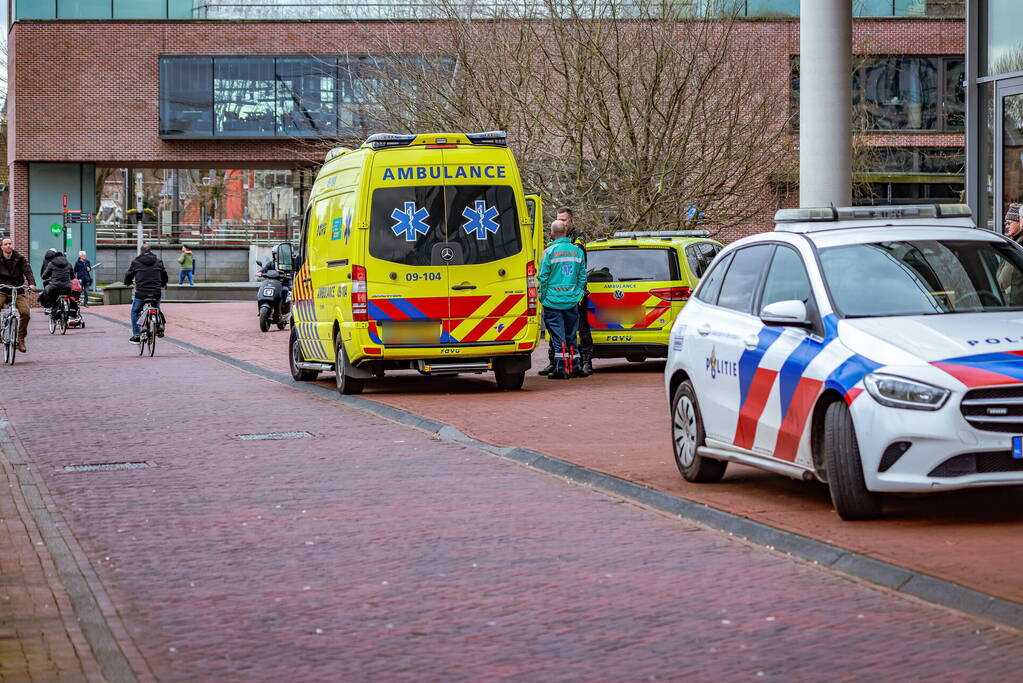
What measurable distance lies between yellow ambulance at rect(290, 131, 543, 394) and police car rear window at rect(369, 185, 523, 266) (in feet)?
0.04

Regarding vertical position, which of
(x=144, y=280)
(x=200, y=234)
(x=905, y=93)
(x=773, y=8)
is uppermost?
(x=773, y=8)

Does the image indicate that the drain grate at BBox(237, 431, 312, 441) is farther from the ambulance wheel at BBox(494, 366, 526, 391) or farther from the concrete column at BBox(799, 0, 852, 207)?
the concrete column at BBox(799, 0, 852, 207)

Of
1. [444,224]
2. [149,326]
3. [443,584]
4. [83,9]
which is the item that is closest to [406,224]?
[444,224]

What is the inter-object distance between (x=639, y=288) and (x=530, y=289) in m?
2.72

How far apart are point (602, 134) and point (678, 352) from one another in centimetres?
1743

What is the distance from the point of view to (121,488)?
10.2m

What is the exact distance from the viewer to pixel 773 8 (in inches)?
1396

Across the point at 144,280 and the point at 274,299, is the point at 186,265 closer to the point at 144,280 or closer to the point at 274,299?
the point at 274,299

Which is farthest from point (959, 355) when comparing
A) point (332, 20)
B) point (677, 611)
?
point (332, 20)

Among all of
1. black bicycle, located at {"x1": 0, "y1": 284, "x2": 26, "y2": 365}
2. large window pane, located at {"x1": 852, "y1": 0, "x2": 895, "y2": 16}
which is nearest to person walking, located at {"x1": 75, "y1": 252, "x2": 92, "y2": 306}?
large window pane, located at {"x1": 852, "y1": 0, "x2": 895, "y2": 16}

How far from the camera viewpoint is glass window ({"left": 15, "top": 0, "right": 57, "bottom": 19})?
180 ft

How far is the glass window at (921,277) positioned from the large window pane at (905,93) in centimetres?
3899

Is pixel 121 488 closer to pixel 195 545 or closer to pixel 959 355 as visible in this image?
pixel 195 545

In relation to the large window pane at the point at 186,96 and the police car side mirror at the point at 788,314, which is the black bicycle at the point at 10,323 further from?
the large window pane at the point at 186,96
